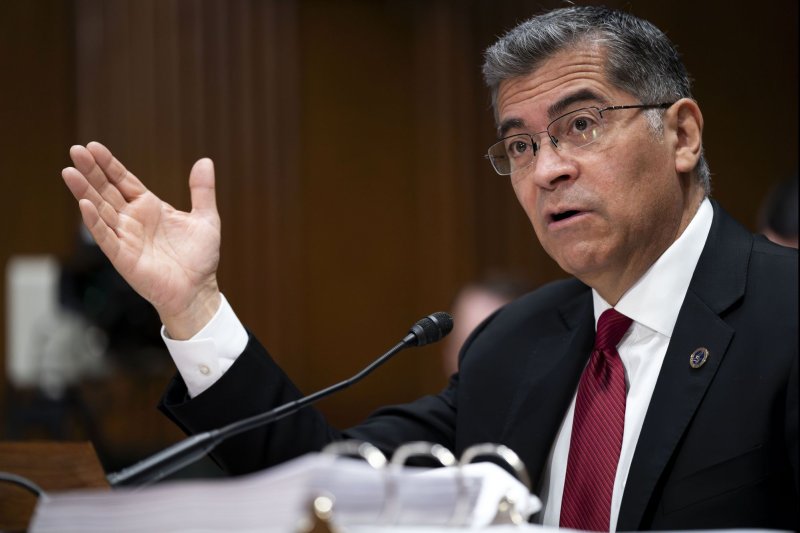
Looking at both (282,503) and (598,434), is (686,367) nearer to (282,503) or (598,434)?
(598,434)

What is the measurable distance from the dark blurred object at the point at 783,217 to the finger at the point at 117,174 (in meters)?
1.94

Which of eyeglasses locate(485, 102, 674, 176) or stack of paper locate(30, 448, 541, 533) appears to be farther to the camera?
eyeglasses locate(485, 102, 674, 176)

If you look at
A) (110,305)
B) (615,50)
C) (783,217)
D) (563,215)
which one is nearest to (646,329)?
(563,215)

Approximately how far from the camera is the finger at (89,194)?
199cm

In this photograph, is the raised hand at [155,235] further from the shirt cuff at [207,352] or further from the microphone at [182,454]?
the microphone at [182,454]

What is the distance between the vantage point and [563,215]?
208 cm

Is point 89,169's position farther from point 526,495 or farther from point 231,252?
point 231,252

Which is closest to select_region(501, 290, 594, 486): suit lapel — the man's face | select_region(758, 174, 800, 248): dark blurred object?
the man's face

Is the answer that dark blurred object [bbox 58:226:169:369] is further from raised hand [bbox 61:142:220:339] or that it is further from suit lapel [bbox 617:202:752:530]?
suit lapel [bbox 617:202:752:530]

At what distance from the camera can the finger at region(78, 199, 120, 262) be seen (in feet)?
6.33

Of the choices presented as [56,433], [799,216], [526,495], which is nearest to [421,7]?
[56,433]

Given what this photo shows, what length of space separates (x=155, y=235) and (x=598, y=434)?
3.03 feet

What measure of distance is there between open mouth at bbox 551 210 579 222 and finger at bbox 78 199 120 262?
85 cm

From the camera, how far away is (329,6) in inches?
265
